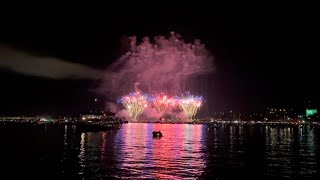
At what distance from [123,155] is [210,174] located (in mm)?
17408

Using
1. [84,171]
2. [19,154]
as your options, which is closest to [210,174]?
[84,171]

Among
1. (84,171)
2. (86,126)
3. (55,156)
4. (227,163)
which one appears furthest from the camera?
(86,126)

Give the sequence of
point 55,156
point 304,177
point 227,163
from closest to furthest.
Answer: point 304,177, point 227,163, point 55,156

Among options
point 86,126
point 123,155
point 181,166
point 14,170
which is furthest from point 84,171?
point 86,126

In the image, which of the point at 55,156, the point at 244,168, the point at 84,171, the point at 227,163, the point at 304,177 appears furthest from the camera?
the point at 55,156

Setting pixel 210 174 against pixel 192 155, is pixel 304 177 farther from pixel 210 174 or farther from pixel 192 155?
pixel 192 155

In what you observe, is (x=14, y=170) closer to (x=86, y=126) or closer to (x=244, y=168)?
(x=244, y=168)

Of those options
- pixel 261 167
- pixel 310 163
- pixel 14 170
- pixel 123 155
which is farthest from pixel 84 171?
pixel 310 163

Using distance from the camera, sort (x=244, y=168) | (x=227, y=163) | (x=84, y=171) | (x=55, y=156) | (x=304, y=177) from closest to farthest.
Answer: (x=304, y=177) < (x=84, y=171) < (x=244, y=168) < (x=227, y=163) < (x=55, y=156)

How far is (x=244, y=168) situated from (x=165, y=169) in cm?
798

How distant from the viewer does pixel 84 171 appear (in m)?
37.0

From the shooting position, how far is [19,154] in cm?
5281

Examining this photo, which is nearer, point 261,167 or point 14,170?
point 14,170

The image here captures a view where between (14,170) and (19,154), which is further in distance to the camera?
(19,154)
